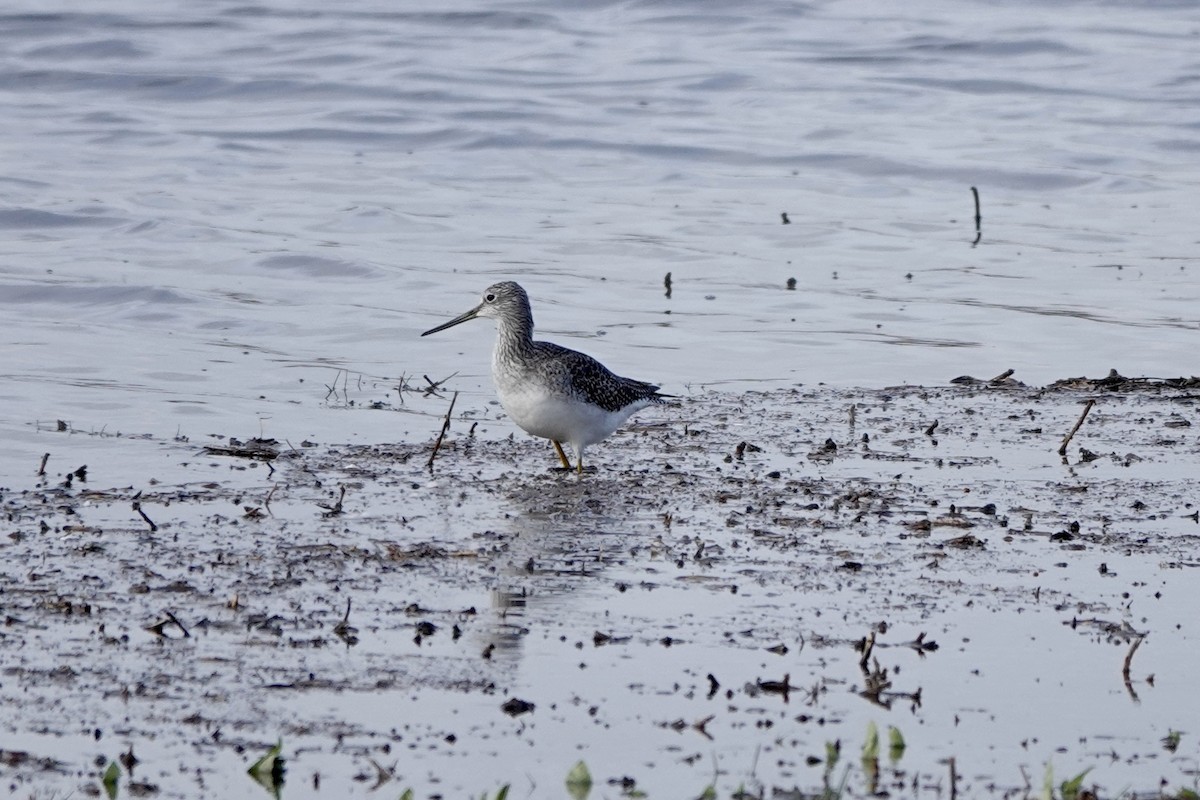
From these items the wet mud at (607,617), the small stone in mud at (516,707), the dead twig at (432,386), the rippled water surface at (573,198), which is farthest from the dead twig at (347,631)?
the dead twig at (432,386)

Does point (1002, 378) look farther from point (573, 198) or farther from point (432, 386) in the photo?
point (573, 198)

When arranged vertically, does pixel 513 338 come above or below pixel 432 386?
above

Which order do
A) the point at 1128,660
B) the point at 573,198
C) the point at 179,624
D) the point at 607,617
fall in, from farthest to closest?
the point at 573,198 → the point at 607,617 → the point at 179,624 → the point at 1128,660

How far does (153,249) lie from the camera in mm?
19078

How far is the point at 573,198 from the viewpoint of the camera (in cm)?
2289

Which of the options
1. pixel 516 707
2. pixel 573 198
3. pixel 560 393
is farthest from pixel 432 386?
pixel 573 198

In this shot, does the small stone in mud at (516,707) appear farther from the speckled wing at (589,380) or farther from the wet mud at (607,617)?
the speckled wing at (589,380)

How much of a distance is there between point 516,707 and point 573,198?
55.4 ft

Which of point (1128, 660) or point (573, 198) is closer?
point (1128, 660)

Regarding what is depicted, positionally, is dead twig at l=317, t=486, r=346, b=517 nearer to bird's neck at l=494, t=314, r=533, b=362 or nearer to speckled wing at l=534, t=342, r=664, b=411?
speckled wing at l=534, t=342, r=664, b=411

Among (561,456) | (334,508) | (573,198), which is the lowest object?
(334,508)

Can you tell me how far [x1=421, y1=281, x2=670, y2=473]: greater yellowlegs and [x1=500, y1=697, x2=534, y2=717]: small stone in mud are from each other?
4356mm

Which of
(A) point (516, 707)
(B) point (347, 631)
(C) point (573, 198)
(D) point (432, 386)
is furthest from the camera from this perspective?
(C) point (573, 198)

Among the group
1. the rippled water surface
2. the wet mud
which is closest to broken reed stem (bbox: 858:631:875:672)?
the wet mud
